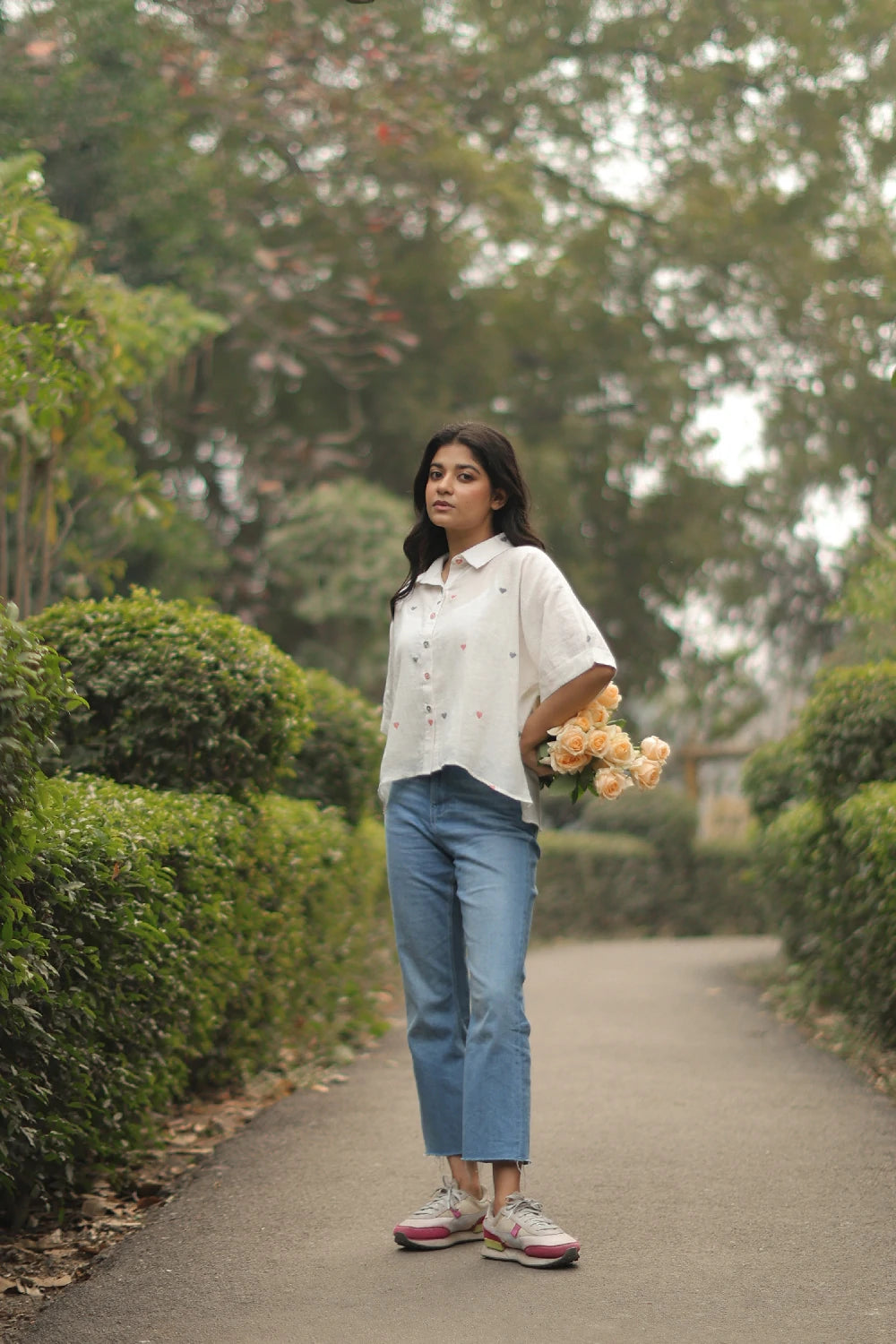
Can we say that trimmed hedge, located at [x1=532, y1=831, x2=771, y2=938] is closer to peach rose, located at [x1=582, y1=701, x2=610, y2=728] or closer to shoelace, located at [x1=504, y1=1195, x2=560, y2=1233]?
peach rose, located at [x1=582, y1=701, x2=610, y2=728]

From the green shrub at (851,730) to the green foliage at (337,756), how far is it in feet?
8.50

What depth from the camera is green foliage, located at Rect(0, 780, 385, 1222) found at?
3857mm

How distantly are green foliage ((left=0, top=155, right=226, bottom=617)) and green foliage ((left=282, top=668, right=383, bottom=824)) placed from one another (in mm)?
1539

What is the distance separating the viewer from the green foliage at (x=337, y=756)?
28.1 feet

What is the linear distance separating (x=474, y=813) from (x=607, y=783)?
37 cm

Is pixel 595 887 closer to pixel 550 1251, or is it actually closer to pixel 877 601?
pixel 877 601

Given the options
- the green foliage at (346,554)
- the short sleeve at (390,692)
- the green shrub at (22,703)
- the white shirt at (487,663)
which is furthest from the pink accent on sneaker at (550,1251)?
the green foliage at (346,554)

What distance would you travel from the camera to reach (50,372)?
6438mm

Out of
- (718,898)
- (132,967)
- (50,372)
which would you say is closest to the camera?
(132,967)

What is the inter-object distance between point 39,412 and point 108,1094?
365 cm

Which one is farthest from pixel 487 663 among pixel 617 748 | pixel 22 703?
pixel 22 703

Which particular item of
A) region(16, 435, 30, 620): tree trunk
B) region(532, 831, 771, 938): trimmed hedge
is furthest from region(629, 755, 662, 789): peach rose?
region(532, 831, 771, 938): trimmed hedge

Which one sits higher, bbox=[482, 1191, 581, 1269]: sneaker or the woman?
the woman

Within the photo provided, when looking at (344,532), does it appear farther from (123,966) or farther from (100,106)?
(123,966)
